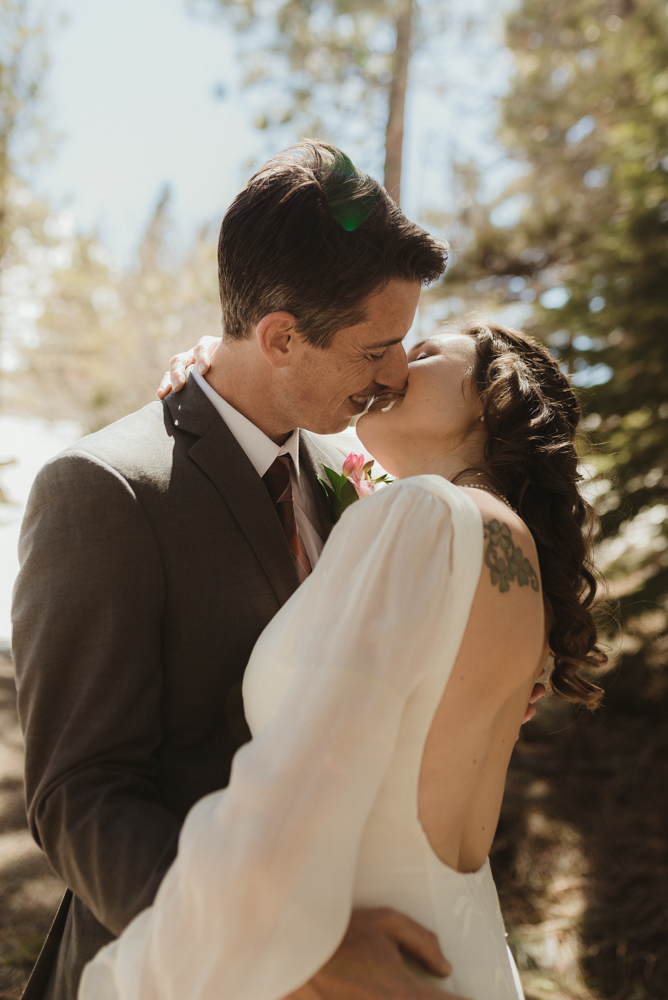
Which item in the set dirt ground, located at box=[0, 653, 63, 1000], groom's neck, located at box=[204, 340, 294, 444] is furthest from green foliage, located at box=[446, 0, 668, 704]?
dirt ground, located at box=[0, 653, 63, 1000]

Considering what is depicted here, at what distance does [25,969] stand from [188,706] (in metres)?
2.61

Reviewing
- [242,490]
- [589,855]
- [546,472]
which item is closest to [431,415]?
[546,472]

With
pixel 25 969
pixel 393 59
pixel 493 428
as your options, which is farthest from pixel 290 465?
pixel 393 59

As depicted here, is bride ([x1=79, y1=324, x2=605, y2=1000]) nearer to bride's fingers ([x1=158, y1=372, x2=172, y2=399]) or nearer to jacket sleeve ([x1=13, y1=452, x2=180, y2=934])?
jacket sleeve ([x1=13, y1=452, x2=180, y2=934])

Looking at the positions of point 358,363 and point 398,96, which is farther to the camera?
point 398,96

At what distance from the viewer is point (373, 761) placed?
1154 millimetres

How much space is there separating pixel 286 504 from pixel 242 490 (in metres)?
0.26

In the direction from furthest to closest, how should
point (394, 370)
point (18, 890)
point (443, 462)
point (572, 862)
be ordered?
point (572, 862), point (18, 890), point (394, 370), point (443, 462)

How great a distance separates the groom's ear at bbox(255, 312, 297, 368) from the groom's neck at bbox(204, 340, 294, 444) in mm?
40

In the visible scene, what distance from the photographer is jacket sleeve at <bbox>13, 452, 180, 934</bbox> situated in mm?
1320

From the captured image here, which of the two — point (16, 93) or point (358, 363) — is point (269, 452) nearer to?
point (358, 363)

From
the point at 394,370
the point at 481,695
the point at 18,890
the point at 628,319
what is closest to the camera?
the point at 481,695

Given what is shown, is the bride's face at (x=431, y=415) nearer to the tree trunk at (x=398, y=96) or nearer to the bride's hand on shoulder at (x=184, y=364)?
the bride's hand on shoulder at (x=184, y=364)

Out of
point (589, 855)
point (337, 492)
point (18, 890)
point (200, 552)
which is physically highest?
point (200, 552)
